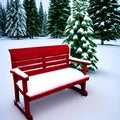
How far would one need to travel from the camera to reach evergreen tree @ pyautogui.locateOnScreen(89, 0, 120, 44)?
18.3 meters

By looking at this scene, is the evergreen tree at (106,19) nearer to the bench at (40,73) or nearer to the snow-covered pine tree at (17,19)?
the bench at (40,73)

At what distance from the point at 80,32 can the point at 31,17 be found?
99.5ft

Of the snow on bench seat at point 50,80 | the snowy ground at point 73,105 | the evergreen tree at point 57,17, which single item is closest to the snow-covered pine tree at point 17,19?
the evergreen tree at point 57,17

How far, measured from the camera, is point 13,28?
3136 cm

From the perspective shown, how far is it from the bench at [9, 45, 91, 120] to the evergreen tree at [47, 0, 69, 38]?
28.5 metres

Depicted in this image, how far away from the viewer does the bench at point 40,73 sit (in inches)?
123

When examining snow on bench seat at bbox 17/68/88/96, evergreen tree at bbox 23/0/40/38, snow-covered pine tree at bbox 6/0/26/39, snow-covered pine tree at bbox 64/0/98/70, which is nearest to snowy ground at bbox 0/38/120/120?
snow on bench seat at bbox 17/68/88/96

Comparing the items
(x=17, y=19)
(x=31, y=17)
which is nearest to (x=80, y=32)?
(x=17, y=19)

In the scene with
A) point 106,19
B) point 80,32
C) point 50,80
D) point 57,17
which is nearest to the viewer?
point 50,80

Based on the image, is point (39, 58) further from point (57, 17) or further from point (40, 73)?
point (57, 17)

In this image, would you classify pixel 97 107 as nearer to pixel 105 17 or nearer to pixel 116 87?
pixel 116 87

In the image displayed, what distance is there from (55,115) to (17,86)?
1.07 m

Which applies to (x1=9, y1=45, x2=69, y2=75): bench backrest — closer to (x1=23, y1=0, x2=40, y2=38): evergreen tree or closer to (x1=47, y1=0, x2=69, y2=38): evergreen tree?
(x1=47, y1=0, x2=69, y2=38): evergreen tree

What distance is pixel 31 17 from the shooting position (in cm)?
3425
